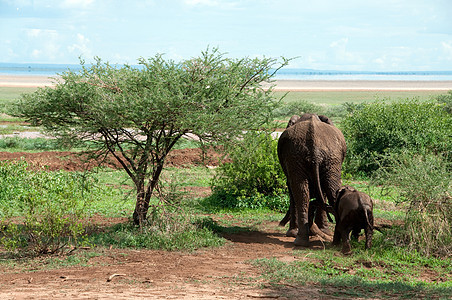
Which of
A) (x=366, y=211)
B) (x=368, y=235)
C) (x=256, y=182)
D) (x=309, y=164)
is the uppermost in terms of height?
(x=309, y=164)

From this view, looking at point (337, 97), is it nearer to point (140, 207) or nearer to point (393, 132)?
point (393, 132)

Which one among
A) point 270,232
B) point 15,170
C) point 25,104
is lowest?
point 270,232

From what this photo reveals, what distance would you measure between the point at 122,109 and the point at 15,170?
19.9ft

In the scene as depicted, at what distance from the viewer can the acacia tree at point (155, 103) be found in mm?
9734

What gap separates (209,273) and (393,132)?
11.9 metres

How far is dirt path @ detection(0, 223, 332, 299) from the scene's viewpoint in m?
7.16

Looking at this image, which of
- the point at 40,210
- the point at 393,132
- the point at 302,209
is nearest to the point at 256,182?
the point at 302,209

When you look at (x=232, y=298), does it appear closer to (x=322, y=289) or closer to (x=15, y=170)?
(x=322, y=289)

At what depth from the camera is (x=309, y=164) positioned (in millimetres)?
10289

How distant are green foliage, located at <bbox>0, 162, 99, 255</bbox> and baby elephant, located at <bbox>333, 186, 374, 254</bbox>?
454cm

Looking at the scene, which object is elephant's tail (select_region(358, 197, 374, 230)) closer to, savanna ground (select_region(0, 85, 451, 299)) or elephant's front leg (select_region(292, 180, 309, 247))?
savanna ground (select_region(0, 85, 451, 299))

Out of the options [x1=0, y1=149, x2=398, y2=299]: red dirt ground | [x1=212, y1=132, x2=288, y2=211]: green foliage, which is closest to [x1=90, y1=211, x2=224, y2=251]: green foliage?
[x1=0, y1=149, x2=398, y2=299]: red dirt ground

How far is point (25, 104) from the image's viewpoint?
1063 cm

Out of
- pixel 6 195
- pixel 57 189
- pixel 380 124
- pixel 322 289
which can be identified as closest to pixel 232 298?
pixel 322 289
